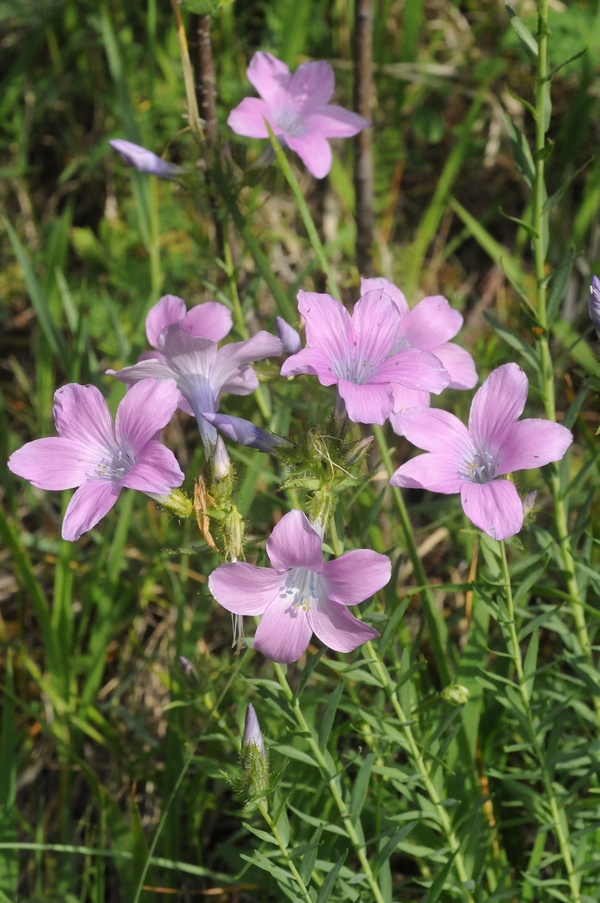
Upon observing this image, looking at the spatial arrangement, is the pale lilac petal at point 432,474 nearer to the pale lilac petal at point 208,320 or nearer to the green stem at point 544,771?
the green stem at point 544,771

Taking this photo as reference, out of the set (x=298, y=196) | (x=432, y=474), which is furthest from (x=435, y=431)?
(x=298, y=196)

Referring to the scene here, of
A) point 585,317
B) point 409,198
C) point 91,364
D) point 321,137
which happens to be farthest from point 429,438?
point 409,198

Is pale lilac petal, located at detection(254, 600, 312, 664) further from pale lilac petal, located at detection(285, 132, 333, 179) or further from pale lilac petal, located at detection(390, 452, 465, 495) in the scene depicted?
pale lilac petal, located at detection(285, 132, 333, 179)

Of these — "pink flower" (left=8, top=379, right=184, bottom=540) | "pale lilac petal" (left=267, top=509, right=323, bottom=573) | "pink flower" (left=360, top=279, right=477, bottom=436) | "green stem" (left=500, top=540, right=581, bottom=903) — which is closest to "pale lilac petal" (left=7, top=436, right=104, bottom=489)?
"pink flower" (left=8, top=379, right=184, bottom=540)

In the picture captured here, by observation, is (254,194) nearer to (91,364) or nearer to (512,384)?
(91,364)

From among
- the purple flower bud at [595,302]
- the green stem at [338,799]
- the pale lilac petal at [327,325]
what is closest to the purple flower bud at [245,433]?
the pale lilac petal at [327,325]

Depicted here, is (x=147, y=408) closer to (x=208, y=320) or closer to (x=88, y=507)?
(x=88, y=507)
